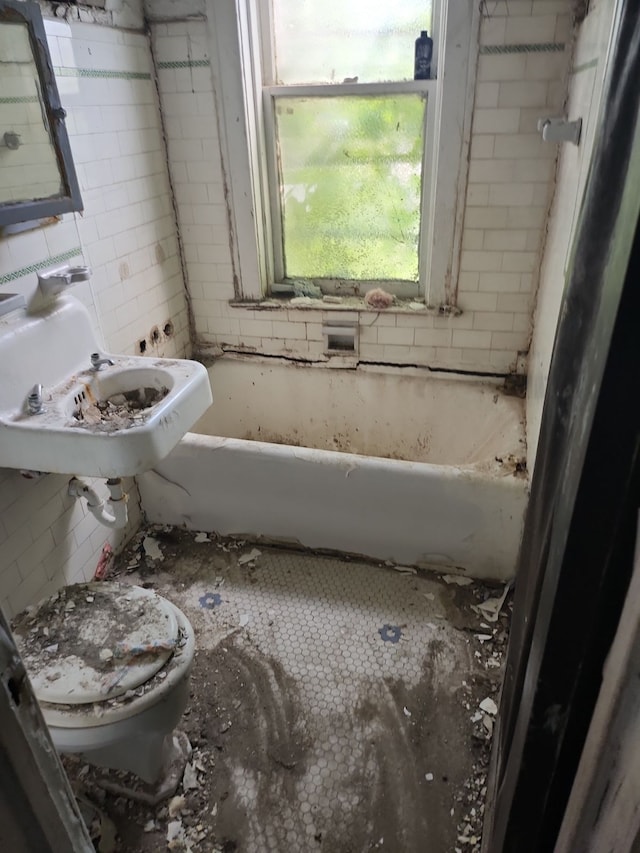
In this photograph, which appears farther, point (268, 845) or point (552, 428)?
point (268, 845)

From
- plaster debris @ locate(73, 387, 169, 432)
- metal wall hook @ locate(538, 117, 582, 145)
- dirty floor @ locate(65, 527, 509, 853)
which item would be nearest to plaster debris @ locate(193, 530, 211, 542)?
dirty floor @ locate(65, 527, 509, 853)

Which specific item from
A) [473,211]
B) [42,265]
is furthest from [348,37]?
[42,265]

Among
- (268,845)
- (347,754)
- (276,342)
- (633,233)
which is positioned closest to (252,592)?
(347,754)

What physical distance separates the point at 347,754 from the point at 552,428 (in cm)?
133

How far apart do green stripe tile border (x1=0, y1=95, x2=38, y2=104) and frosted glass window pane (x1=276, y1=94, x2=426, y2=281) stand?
1168 mm

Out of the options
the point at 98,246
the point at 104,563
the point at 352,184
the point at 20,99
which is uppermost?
the point at 20,99

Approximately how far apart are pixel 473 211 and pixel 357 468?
3.96ft

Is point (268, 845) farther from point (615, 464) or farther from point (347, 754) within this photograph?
point (615, 464)

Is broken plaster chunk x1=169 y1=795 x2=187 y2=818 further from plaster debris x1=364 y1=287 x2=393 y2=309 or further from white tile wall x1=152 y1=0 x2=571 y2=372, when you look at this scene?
plaster debris x1=364 y1=287 x2=393 y2=309

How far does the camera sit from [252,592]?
2.19 m

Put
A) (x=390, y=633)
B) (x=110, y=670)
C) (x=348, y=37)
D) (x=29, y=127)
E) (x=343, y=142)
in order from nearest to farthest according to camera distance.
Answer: (x=110, y=670) < (x=29, y=127) < (x=390, y=633) < (x=348, y=37) < (x=343, y=142)

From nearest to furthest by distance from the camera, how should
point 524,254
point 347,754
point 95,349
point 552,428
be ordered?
point 552,428 < point 347,754 < point 95,349 < point 524,254

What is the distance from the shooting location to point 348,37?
236 centimetres

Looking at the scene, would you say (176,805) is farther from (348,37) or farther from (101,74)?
(348,37)
